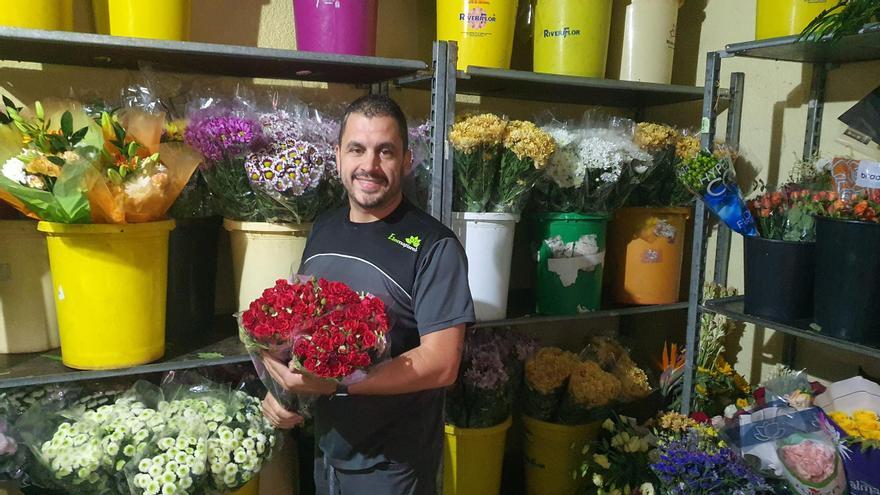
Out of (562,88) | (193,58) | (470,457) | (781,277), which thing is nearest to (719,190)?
(781,277)

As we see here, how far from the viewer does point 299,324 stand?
3.91 ft

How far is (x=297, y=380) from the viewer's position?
1244 millimetres

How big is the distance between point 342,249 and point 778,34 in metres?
1.54

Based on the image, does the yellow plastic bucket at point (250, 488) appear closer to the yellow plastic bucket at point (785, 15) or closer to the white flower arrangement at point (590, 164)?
the white flower arrangement at point (590, 164)

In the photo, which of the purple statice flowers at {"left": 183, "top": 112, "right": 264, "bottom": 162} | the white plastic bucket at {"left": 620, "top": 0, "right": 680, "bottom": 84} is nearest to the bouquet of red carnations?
the purple statice flowers at {"left": 183, "top": 112, "right": 264, "bottom": 162}

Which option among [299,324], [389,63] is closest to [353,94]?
[389,63]

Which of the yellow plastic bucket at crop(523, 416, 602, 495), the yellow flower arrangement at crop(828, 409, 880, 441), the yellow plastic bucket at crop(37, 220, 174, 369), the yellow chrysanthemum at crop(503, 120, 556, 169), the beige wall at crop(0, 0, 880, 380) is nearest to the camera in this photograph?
the yellow plastic bucket at crop(37, 220, 174, 369)

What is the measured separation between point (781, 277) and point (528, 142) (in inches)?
33.7

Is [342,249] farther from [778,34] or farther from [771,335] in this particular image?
[771,335]

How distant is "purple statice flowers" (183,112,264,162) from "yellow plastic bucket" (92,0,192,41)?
254 millimetres

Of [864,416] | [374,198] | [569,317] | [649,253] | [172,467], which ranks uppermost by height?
[374,198]

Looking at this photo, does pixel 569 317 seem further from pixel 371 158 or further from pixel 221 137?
pixel 221 137

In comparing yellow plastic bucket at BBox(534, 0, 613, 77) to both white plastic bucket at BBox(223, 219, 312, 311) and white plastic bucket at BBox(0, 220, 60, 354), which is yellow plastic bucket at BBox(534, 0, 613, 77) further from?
white plastic bucket at BBox(0, 220, 60, 354)

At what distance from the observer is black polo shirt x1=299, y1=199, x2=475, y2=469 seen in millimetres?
1477
